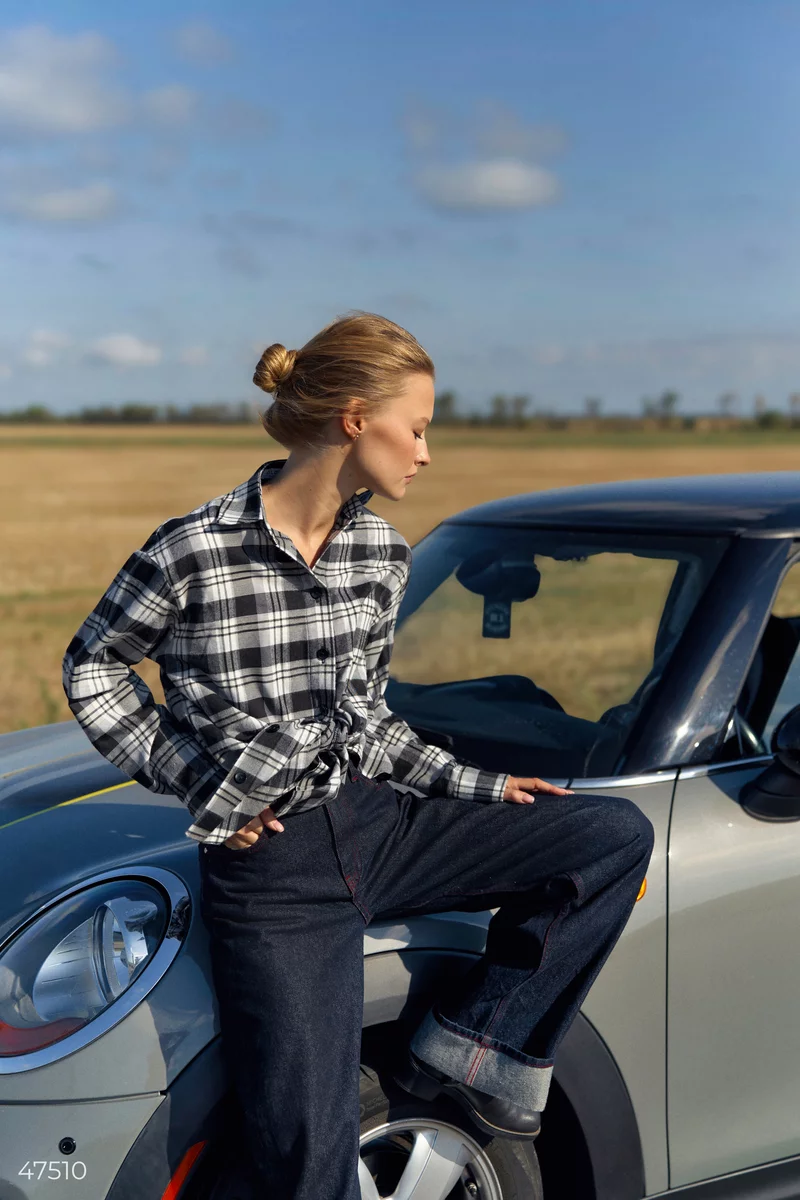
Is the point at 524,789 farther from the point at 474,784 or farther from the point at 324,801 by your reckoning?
the point at 324,801

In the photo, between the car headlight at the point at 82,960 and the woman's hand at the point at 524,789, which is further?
the woman's hand at the point at 524,789

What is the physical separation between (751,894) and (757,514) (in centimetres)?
94

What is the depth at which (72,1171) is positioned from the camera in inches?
74.9

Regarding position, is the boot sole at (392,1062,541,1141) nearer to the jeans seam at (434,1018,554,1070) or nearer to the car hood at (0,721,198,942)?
the jeans seam at (434,1018,554,1070)

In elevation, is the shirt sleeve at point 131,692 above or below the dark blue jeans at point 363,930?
above

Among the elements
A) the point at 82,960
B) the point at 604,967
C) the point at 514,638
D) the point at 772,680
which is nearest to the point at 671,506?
the point at 772,680

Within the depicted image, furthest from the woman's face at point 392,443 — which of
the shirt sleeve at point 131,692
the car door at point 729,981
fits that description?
the car door at point 729,981

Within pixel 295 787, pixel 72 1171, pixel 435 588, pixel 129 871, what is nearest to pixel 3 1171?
pixel 72 1171

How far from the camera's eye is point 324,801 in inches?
79.0

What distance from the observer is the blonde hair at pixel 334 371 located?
2043mm

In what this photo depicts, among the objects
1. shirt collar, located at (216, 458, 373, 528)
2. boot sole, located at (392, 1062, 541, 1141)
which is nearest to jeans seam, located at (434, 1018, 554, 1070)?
boot sole, located at (392, 1062, 541, 1141)

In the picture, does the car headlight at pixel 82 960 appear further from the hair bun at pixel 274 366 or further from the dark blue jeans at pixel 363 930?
the hair bun at pixel 274 366

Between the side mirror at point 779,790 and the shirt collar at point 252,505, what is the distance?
986mm

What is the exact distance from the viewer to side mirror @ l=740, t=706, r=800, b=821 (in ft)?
7.85
